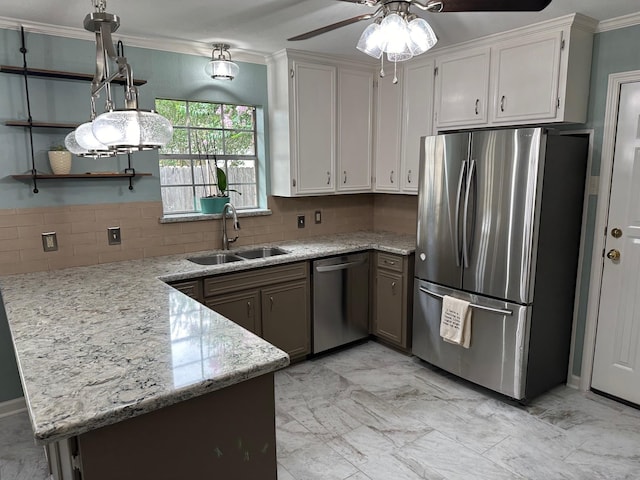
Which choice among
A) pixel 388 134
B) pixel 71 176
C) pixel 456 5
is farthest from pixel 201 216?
pixel 456 5

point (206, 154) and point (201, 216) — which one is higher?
point (206, 154)

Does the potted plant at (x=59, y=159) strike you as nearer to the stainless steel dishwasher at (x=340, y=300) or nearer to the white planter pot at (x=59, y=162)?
the white planter pot at (x=59, y=162)

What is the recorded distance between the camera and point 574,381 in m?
3.06

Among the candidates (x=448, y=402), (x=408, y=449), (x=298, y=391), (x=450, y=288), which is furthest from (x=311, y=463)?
(x=450, y=288)

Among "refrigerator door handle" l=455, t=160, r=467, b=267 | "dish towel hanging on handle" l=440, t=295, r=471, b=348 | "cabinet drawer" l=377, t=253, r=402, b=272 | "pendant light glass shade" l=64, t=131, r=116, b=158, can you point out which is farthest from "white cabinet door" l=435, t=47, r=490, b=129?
"pendant light glass shade" l=64, t=131, r=116, b=158

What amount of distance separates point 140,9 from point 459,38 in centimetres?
206

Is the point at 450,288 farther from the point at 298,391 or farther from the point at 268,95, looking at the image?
the point at 268,95

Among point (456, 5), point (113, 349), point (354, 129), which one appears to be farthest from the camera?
point (354, 129)

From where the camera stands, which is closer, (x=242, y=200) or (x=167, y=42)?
(x=167, y=42)

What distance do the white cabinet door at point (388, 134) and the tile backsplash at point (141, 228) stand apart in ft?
1.05

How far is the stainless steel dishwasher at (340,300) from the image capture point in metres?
3.45

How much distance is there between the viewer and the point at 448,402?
2.87 m

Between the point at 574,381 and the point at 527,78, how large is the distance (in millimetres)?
2087

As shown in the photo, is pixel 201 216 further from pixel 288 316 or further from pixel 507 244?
pixel 507 244
